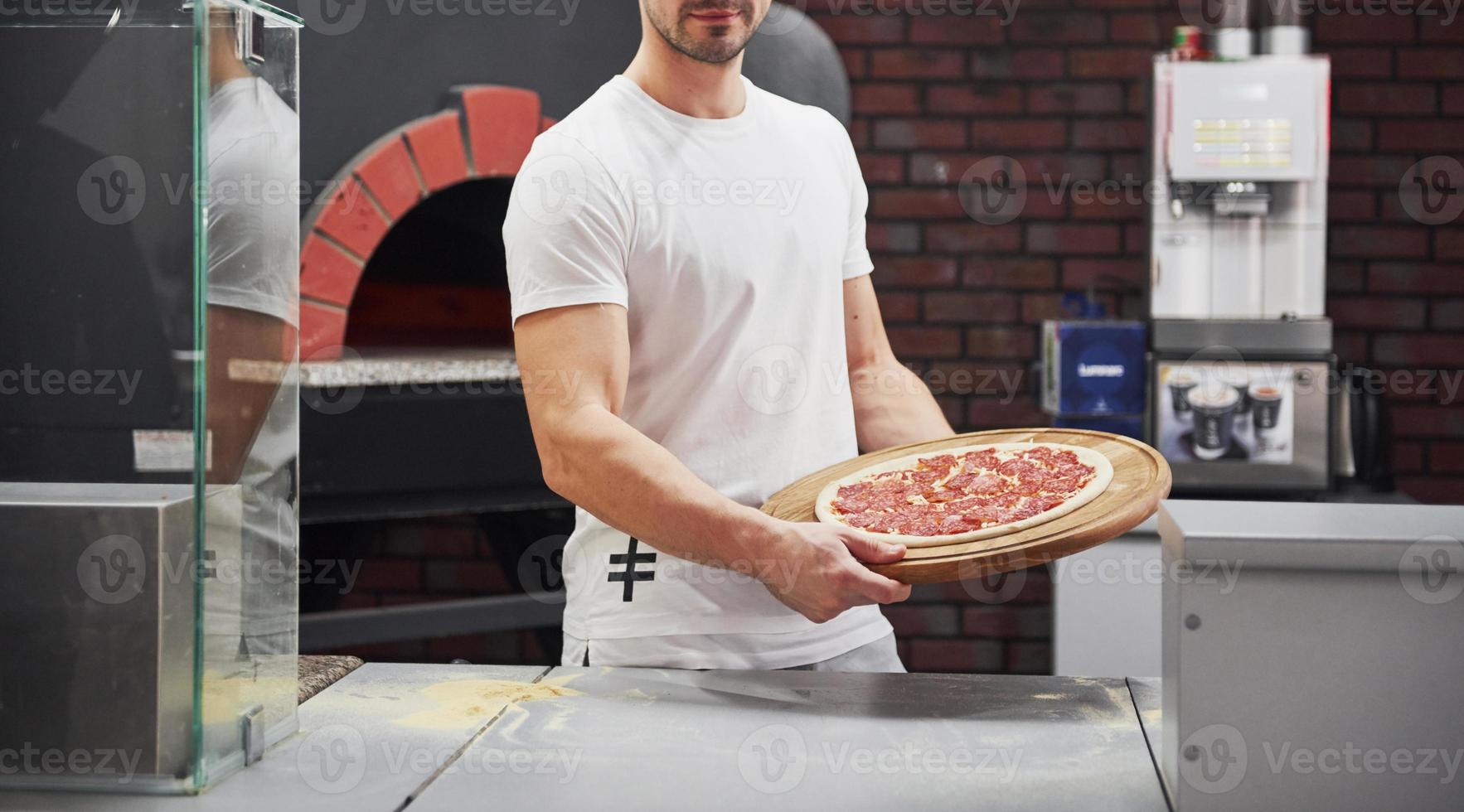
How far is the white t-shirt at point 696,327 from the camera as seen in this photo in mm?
1615

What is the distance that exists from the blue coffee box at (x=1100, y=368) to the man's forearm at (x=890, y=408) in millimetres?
1156

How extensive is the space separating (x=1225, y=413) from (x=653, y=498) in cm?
191

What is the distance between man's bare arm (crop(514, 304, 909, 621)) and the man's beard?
362 millimetres

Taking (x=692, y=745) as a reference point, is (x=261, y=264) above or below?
above

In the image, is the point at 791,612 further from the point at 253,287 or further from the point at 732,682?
the point at 253,287

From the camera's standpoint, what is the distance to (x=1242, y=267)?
3.01 m

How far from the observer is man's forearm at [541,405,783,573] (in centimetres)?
144

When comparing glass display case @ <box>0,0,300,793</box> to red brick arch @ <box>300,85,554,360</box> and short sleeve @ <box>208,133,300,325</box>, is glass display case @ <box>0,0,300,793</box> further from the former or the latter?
red brick arch @ <box>300,85,554,360</box>

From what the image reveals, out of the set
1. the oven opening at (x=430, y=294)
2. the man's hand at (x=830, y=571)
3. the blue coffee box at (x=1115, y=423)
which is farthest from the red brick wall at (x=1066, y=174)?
the man's hand at (x=830, y=571)

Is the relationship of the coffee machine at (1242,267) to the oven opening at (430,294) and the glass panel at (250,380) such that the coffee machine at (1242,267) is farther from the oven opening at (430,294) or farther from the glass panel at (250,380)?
the glass panel at (250,380)

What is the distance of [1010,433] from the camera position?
174cm

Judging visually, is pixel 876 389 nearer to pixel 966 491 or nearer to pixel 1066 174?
pixel 966 491

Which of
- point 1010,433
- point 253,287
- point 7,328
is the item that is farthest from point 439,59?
point 253,287

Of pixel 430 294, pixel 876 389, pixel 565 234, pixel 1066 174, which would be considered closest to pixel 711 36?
pixel 565 234
